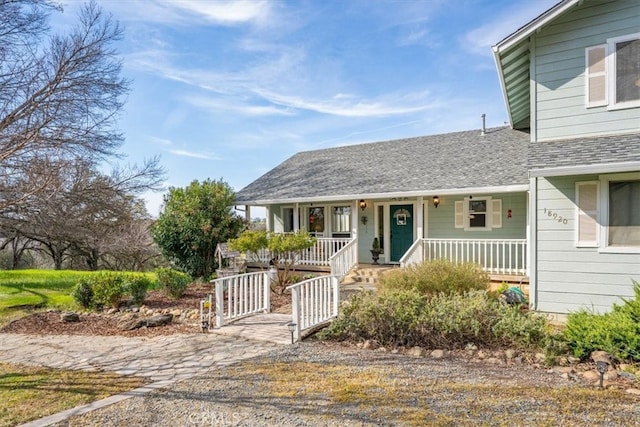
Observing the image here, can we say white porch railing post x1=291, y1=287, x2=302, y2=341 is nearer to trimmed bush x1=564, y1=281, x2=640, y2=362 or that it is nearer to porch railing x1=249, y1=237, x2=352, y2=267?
trimmed bush x1=564, y1=281, x2=640, y2=362

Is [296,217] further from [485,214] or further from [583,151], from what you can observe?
[583,151]

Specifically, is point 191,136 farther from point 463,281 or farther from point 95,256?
point 463,281

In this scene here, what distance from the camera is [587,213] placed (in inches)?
302

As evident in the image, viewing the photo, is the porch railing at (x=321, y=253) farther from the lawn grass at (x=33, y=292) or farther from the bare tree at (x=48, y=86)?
the bare tree at (x=48, y=86)

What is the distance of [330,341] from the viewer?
6.66m

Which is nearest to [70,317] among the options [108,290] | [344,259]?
[108,290]

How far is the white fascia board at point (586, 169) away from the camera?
669 centimetres

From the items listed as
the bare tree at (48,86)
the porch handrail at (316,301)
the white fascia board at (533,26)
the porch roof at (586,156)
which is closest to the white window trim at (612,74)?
the porch roof at (586,156)

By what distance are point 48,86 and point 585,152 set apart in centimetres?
990

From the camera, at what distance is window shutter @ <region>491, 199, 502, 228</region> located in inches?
471

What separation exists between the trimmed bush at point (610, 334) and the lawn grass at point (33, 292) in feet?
36.4

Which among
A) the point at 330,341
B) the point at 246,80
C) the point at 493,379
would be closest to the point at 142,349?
the point at 330,341

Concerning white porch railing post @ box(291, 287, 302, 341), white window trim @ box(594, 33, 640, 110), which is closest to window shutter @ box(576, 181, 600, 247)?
white window trim @ box(594, 33, 640, 110)

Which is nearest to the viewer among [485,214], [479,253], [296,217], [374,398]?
[374,398]
